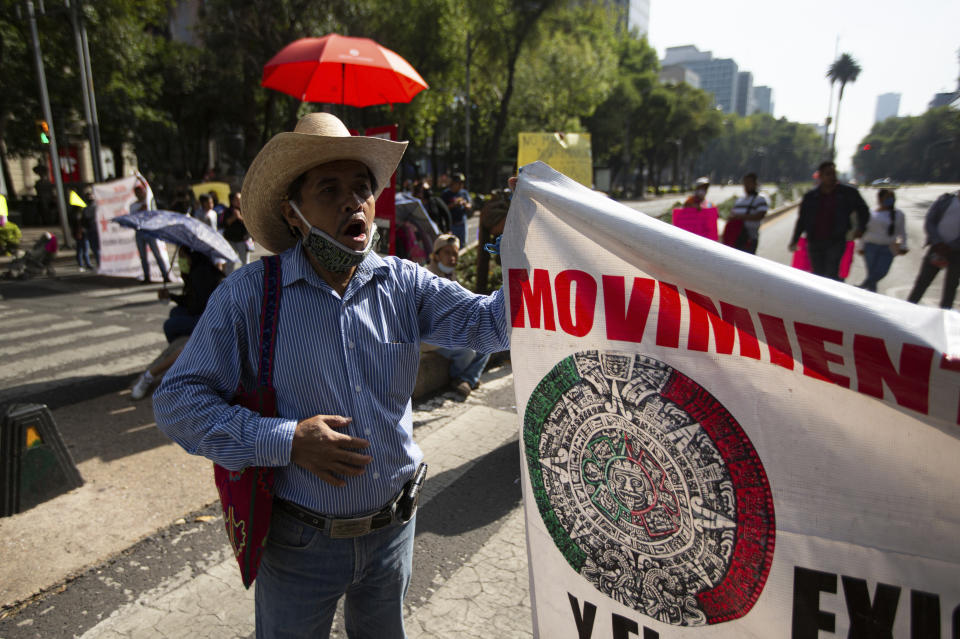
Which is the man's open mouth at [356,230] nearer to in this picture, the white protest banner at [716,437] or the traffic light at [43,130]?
the white protest banner at [716,437]

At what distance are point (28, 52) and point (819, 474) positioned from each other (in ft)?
75.8

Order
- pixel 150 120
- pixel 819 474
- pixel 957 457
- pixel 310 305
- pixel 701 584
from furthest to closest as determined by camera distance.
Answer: pixel 150 120
pixel 310 305
pixel 701 584
pixel 819 474
pixel 957 457

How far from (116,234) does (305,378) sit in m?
11.8

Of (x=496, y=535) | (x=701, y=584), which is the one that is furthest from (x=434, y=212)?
(x=701, y=584)

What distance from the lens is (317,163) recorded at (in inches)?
68.0

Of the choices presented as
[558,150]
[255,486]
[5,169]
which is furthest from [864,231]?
[5,169]

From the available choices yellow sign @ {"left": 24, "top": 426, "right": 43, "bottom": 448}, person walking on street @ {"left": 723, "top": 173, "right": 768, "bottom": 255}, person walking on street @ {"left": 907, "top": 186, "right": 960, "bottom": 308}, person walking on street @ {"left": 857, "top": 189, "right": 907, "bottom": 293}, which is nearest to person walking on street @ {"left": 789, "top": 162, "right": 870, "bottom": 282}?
person walking on street @ {"left": 907, "top": 186, "right": 960, "bottom": 308}

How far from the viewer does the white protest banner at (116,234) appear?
1126 centimetres

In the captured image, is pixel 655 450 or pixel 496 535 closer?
pixel 655 450

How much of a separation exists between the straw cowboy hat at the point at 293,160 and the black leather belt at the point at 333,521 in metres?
0.84

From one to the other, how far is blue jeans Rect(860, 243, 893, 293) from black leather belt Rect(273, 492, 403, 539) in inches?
352

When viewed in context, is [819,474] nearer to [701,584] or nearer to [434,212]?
[701,584]

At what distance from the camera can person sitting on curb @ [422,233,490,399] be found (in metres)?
5.32

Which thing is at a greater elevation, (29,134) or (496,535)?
(29,134)
